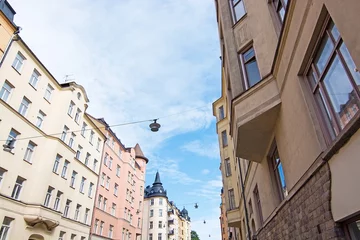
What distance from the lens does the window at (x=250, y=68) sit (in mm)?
7985

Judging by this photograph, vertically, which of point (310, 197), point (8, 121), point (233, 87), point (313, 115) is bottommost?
point (310, 197)

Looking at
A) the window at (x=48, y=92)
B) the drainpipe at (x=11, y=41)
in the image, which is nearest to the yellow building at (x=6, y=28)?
the drainpipe at (x=11, y=41)

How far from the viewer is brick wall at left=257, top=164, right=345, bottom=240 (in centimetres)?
381

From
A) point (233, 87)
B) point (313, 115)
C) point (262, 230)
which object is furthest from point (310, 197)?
point (262, 230)

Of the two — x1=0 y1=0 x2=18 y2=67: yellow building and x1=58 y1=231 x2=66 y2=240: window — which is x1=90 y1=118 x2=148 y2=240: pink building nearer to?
x1=58 y1=231 x2=66 y2=240: window

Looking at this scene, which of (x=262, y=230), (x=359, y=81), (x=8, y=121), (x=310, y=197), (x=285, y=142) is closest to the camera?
(x=359, y=81)

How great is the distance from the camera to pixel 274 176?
7.81 metres

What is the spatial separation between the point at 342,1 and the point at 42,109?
21177 millimetres

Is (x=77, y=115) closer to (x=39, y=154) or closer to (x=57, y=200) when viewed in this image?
(x=39, y=154)

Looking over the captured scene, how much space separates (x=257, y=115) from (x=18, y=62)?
18.1m

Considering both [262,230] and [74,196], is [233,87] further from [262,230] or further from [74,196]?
[74,196]

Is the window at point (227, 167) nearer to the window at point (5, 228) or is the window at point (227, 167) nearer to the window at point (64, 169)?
the window at point (64, 169)

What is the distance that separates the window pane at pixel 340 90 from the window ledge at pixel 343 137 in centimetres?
40

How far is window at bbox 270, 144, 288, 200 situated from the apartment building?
0.03 metres
